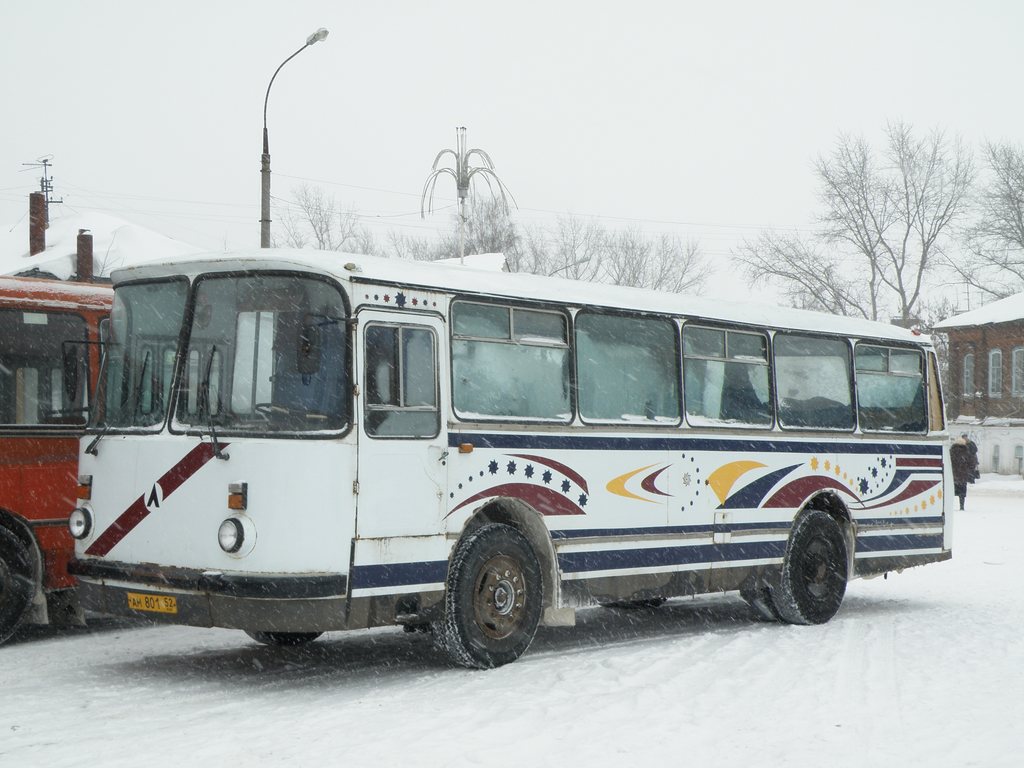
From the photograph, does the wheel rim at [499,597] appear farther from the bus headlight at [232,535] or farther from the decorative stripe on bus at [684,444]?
the bus headlight at [232,535]

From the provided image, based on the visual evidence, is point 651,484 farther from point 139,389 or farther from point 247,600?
point 139,389

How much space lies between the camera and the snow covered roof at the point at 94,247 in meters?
51.9

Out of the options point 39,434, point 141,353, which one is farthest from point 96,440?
point 39,434

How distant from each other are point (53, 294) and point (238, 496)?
3498 millimetres

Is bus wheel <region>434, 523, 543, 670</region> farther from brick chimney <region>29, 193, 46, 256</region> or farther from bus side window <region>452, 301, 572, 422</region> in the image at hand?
brick chimney <region>29, 193, 46, 256</region>

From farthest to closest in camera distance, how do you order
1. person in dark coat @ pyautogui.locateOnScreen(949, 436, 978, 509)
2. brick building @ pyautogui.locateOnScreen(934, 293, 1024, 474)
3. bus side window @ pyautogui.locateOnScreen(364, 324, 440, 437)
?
1. brick building @ pyautogui.locateOnScreen(934, 293, 1024, 474)
2. person in dark coat @ pyautogui.locateOnScreen(949, 436, 978, 509)
3. bus side window @ pyautogui.locateOnScreen(364, 324, 440, 437)

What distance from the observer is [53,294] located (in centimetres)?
1148

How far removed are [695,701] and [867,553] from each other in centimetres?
586

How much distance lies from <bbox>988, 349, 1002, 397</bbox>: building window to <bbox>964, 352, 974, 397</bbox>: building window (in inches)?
49.7

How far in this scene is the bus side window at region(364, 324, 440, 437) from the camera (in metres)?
9.43

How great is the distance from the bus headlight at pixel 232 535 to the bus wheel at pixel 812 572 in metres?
6.11

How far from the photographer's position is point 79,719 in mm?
8227

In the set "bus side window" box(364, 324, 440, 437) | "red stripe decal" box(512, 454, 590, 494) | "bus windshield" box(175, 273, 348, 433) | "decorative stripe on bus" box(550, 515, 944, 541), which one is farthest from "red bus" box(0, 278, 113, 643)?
"decorative stripe on bus" box(550, 515, 944, 541)

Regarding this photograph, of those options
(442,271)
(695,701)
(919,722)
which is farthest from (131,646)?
(919,722)
